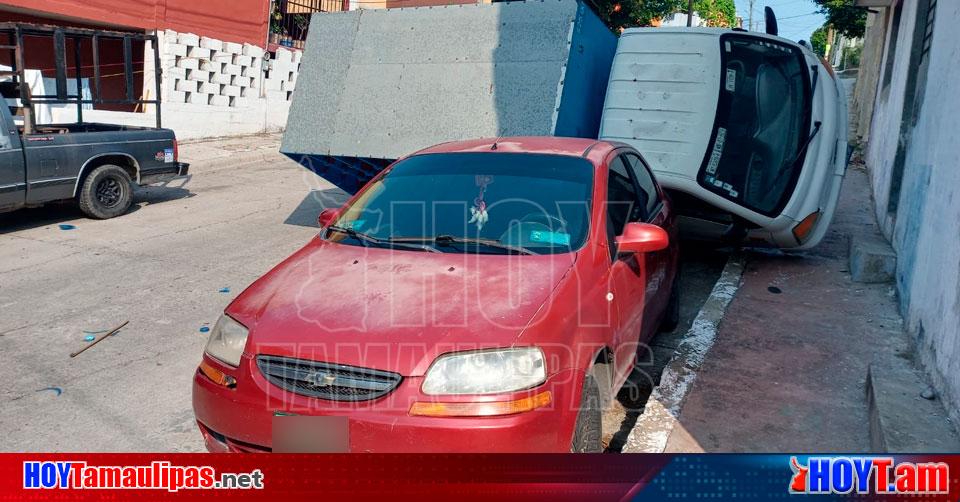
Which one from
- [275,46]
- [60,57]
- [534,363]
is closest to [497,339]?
[534,363]

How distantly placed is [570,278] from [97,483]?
231 centimetres

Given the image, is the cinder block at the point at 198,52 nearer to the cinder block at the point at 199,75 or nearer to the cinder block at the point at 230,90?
the cinder block at the point at 199,75

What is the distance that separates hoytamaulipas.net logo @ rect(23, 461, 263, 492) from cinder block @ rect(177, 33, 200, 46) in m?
14.6

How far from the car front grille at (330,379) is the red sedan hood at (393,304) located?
0.03 metres

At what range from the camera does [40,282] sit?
6.80 metres

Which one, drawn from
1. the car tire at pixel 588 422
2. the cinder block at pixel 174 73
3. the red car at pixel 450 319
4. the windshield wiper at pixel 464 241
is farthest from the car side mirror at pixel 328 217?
the cinder block at pixel 174 73

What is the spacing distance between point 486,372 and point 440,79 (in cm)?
536

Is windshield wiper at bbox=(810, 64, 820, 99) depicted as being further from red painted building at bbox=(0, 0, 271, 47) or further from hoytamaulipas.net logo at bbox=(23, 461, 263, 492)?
red painted building at bbox=(0, 0, 271, 47)

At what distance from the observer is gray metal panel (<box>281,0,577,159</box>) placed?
289 inches

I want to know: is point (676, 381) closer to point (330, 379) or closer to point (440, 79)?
point (330, 379)

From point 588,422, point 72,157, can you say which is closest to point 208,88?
point 72,157

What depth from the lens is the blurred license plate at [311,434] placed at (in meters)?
2.93

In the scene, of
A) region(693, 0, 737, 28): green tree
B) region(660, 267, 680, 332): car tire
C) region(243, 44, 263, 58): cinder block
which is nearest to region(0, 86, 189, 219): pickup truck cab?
region(660, 267, 680, 332): car tire

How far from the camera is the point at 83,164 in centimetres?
923
